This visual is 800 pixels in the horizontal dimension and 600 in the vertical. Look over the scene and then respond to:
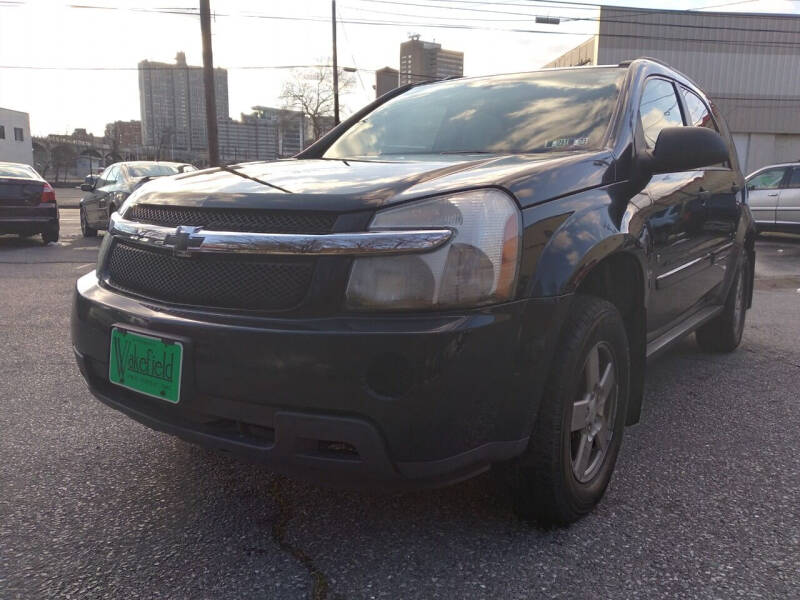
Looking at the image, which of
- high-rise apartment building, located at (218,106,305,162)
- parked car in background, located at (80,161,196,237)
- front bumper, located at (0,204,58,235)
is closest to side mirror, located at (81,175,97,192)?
parked car in background, located at (80,161,196,237)

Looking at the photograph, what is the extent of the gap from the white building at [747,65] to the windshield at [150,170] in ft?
102

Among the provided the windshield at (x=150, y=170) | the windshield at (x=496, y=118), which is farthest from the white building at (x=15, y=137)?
the windshield at (x=496, y=118)

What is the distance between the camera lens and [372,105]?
3721 millimetres

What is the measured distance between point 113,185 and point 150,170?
2.41ft

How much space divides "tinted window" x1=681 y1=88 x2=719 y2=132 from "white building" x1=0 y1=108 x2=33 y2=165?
63.5 metres

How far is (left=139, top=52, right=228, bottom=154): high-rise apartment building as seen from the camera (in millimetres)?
45281

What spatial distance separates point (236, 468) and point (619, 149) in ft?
6.49

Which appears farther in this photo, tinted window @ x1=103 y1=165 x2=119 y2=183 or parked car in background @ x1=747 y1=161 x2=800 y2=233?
parked car in background @ x1=747 y1=161 x2=800 y2=233

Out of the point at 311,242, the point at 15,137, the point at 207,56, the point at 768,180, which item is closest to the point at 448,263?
the point at 311,242

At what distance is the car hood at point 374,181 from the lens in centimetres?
190

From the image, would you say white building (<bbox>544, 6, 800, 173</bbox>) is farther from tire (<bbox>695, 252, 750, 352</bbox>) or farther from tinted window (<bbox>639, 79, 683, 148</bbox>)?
tinted window (<bbox>639, 79, 683, 148</bbox>)

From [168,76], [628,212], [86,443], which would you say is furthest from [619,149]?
[168,76]

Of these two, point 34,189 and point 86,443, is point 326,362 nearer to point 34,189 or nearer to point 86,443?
point 86,443

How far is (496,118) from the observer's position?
3.00 metres
